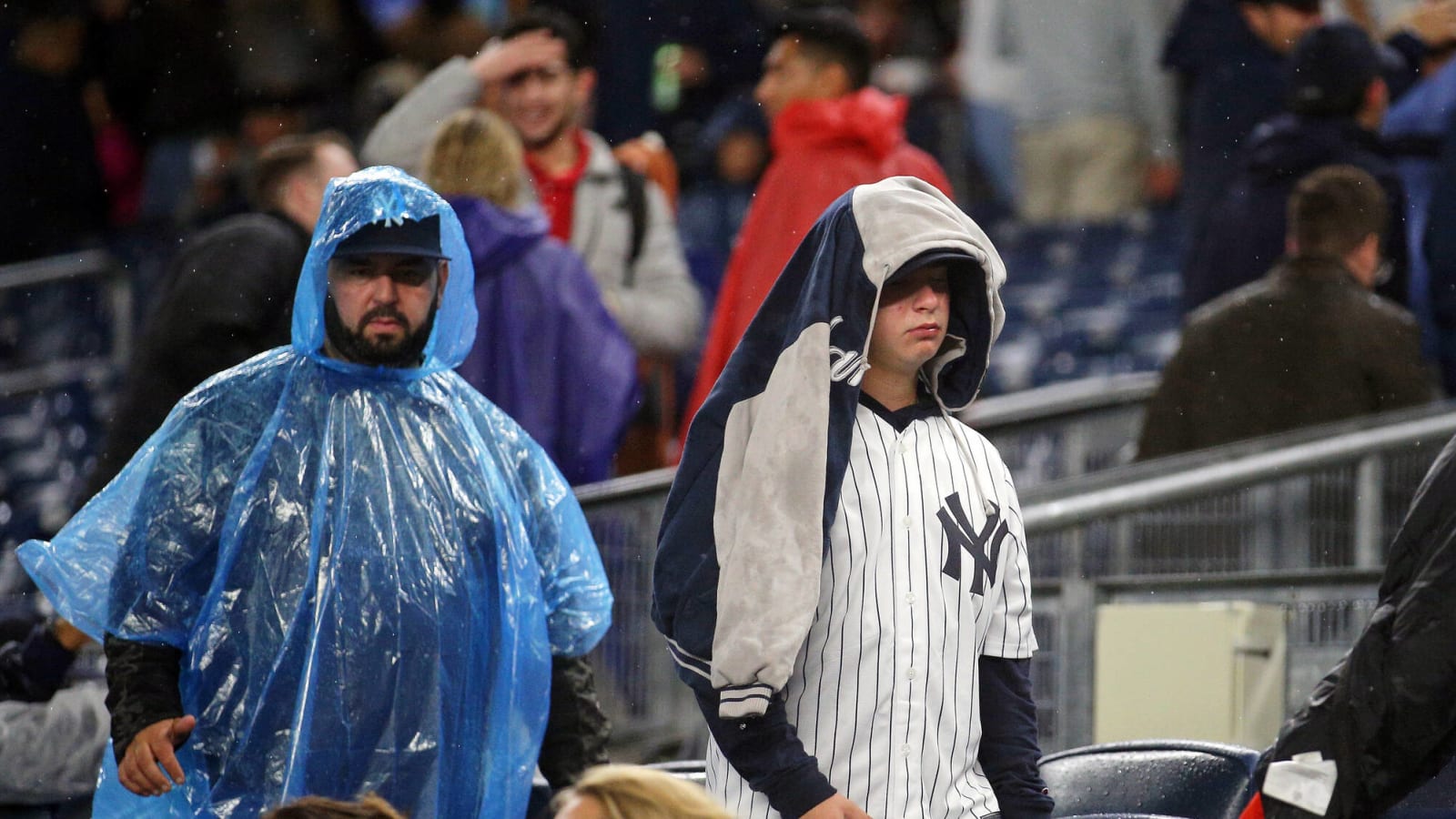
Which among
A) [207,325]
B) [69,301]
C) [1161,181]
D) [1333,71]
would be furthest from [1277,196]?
[69,301]

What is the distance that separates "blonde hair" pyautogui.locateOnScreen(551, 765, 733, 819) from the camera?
3135 mm

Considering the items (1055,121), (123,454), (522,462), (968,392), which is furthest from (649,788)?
(1055,121)

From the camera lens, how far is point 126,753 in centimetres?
420

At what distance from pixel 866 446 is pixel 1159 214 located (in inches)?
309

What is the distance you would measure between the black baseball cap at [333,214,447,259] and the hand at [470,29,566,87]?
7.75ft

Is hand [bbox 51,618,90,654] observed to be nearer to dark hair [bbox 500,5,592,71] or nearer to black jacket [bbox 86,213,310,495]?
black jacket [bbox 86,213,310,495]

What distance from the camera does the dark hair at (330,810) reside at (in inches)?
140

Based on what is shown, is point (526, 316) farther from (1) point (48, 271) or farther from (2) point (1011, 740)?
(1) point (48, 271)

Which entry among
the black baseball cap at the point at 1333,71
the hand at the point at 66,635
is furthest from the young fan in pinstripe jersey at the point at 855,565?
the black baseball cap at the point at 1333,71

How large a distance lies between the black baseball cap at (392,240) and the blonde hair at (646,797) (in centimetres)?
173

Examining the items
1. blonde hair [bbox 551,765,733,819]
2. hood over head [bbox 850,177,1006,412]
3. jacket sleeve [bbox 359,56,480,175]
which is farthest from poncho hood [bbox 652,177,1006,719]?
jacket sleeve [bbox 359,56,480,175]

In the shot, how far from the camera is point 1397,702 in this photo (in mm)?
3479

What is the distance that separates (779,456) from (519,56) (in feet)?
11.7

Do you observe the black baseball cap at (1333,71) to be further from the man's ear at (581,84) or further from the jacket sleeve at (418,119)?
the jacket sleeve at (418,119)
